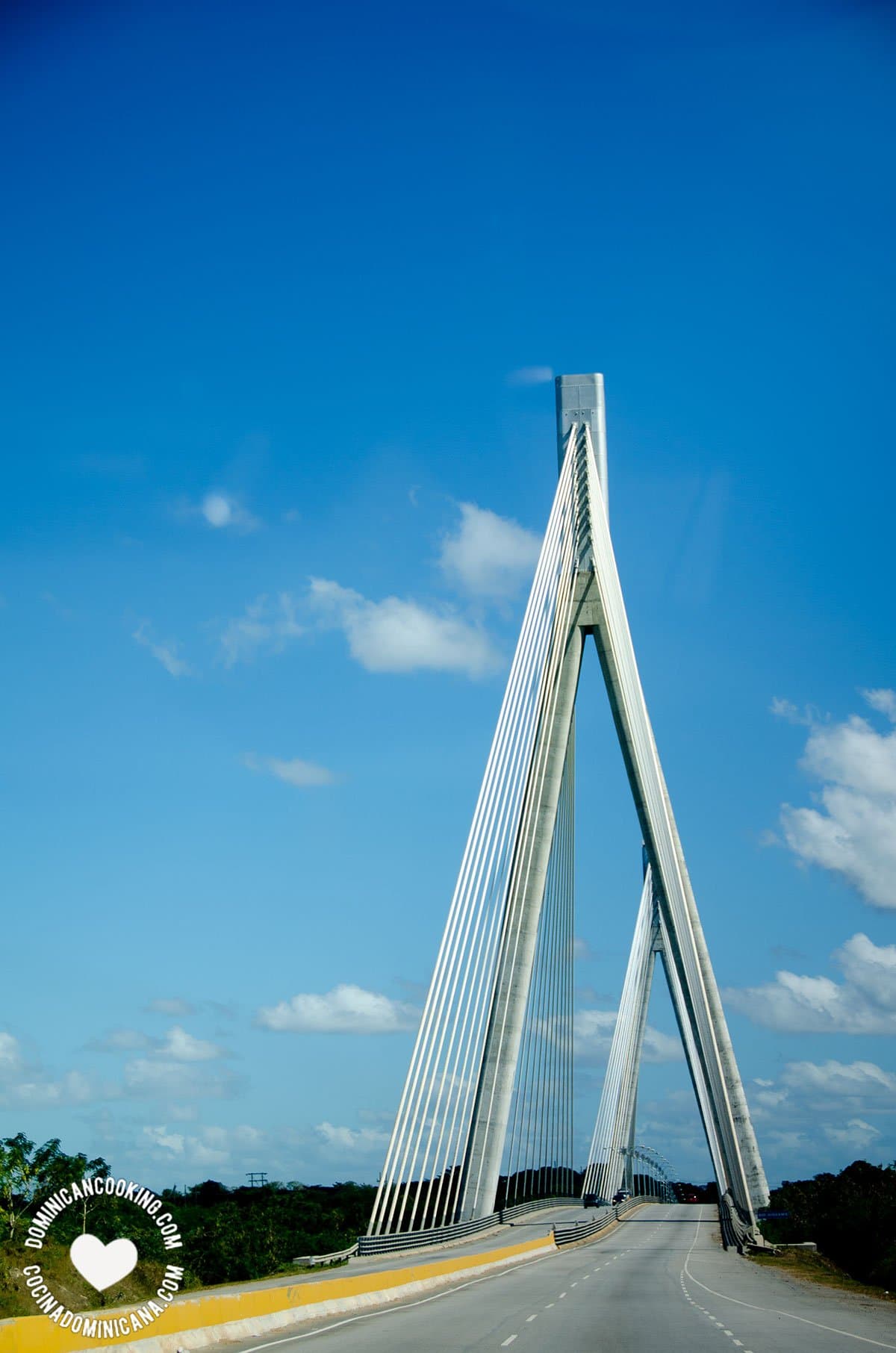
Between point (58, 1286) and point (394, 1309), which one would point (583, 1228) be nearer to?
point (394, 1309)

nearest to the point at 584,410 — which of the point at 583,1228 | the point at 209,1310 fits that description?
the point at 583,1228

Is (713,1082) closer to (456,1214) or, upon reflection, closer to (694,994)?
(694,994)

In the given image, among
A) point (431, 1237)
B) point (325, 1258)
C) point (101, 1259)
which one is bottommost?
point (101, 1259)

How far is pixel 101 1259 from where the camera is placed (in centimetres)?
1209

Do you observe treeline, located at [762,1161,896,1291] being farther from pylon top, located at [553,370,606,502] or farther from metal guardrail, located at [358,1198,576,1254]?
pylon top, located at [553,370,606,502]

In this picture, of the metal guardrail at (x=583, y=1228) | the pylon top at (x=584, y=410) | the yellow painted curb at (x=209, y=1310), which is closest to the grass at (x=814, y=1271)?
the metal guardrail at (x=583, y=1228)

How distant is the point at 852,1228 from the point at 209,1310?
33.6m

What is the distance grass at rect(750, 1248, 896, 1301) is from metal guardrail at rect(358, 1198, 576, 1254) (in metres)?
7.28

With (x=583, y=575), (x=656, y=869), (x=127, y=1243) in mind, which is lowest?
(x=127, y=1243)

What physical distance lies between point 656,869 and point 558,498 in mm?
11424

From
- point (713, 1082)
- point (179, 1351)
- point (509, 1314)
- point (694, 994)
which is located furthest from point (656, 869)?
point (179, 1351)

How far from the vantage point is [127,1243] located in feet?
40.4

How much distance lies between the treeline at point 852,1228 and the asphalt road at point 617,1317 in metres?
4.59

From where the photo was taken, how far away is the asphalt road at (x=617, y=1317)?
1398 cm
